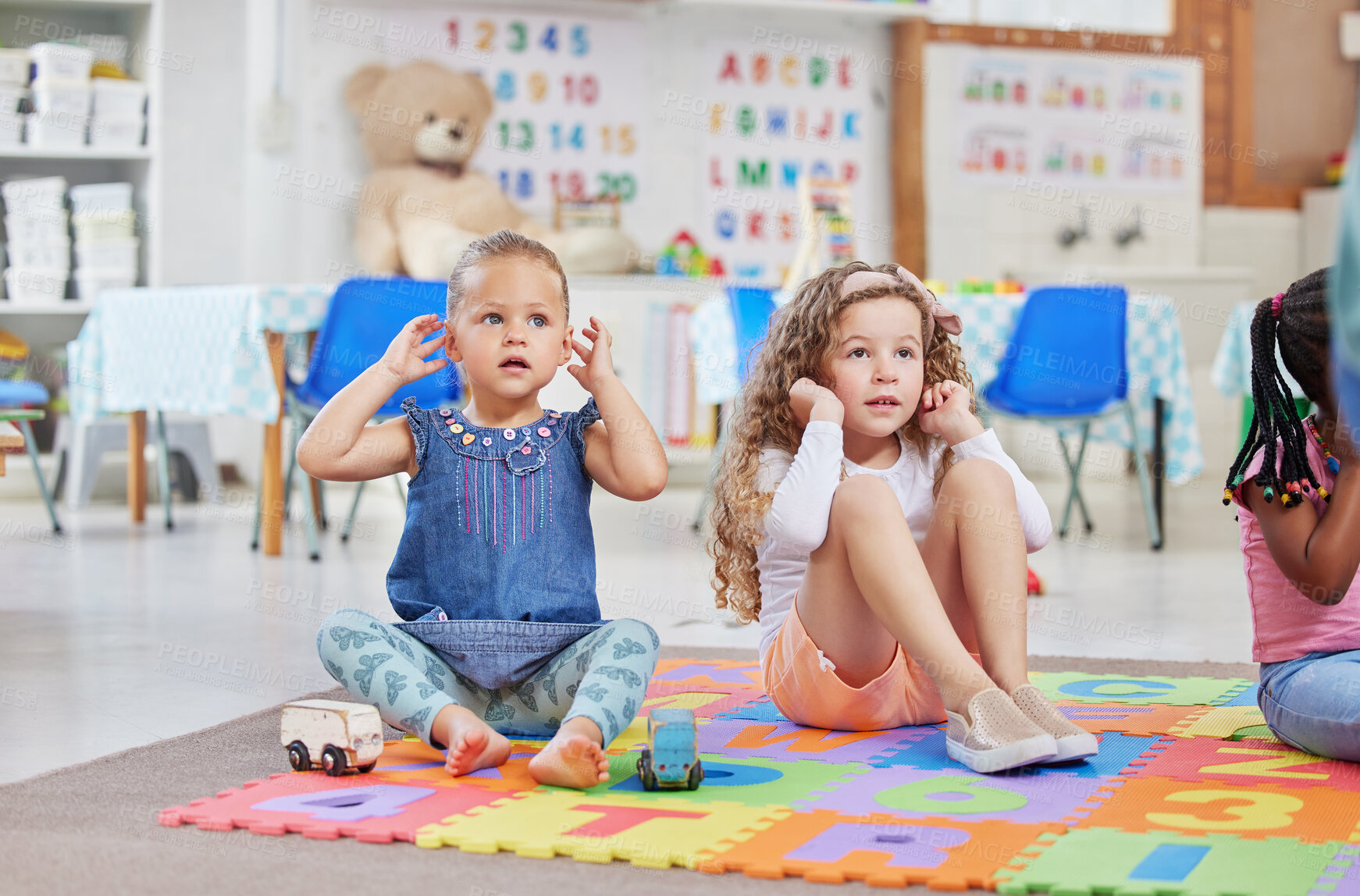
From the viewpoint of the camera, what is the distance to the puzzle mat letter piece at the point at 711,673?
1.98 metres

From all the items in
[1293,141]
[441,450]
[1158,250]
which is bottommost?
[441,450]

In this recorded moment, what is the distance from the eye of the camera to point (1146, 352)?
376 cm

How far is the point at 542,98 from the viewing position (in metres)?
5.84

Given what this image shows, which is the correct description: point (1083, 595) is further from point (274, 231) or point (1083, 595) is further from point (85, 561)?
point (274, 231)

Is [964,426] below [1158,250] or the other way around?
below

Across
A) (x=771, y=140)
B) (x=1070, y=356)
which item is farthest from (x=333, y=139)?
(x=1070, y=356)

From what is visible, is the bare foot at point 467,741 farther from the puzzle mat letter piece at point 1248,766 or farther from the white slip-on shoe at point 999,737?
the puzzle mat letter piece at point 1248,766

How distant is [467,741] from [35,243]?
4156 millimetres


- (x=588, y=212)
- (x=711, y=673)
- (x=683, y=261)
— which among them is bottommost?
(x=711, y=673)

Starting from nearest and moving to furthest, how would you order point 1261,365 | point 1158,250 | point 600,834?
point 600,834
point 1261,365
point 1158,250

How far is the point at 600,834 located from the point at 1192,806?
0.55m

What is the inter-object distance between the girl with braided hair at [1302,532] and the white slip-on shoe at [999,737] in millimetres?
307

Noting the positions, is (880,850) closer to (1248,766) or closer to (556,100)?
(1248,766)

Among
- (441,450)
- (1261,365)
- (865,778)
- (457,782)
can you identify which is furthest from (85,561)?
(1261,365)
